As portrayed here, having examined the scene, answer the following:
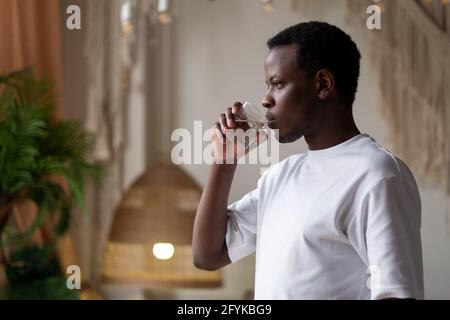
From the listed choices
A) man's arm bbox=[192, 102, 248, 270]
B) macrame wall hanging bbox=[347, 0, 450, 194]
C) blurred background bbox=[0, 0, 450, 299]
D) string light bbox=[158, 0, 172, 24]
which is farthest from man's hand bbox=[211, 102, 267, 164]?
macrame wall hanging bbox=[347, 0, 450, 194]

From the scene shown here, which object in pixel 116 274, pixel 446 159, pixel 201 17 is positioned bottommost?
pixel 116 274

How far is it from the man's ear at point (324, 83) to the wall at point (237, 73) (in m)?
1.34

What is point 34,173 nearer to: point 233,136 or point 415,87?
point 233,136

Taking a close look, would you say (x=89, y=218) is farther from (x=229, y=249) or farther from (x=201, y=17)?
(x=229, y=249)

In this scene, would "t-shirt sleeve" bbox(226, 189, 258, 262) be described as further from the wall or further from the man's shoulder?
the wall

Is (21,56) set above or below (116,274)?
above

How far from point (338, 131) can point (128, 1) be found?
151cm

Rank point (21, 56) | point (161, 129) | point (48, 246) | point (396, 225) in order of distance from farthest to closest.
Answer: point (161, 129), point (21, 56), point (48, 246), point (396, 225)

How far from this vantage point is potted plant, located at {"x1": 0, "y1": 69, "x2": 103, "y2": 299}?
171 cm

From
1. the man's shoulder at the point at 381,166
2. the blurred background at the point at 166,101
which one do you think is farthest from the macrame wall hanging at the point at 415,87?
the man's shoulder at the point at 381,166

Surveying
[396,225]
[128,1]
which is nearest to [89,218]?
[128,1]

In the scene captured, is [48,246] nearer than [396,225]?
No

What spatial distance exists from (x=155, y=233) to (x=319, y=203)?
1.44 meters

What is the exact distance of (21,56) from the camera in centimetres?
217
